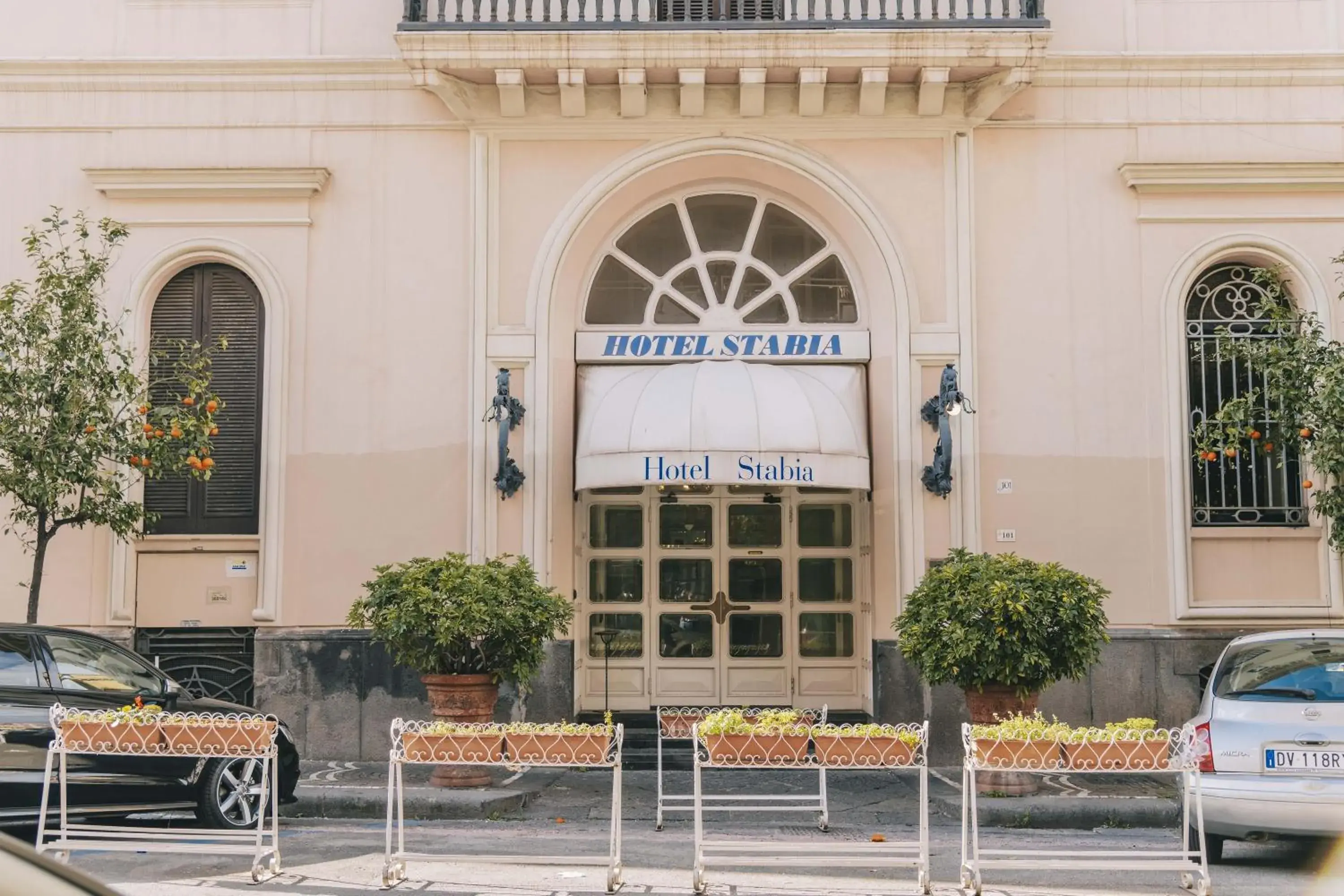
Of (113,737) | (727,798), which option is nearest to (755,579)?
(727,798)

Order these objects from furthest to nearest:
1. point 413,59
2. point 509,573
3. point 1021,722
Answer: point 413,59, point 509,573, point 1021,722

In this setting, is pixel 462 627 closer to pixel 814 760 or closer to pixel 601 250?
pixel 814 760

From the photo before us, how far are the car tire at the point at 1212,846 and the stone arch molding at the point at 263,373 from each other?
8.93 meters

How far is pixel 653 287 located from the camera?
609 inches

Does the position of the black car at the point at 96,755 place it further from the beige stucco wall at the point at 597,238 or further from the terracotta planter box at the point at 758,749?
the beige stucco wall at the point at 597,238

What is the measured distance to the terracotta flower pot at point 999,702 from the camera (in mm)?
11867

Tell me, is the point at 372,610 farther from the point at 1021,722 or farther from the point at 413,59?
the point at 1021,722

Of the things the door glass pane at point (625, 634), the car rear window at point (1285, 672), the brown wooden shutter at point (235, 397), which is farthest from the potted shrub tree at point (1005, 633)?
the brown wooden shutter at point (235, 397)

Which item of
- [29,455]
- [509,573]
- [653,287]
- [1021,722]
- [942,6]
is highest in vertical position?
[942,6]

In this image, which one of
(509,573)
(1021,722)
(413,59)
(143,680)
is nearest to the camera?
(1021,722)

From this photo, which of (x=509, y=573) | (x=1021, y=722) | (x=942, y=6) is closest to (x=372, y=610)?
(x=509, y=573)

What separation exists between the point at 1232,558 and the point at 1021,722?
7256 mm

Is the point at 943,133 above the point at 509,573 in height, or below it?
above

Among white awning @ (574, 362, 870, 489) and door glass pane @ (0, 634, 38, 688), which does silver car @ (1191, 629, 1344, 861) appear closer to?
white awning @ (574, 362, 870, 489)
